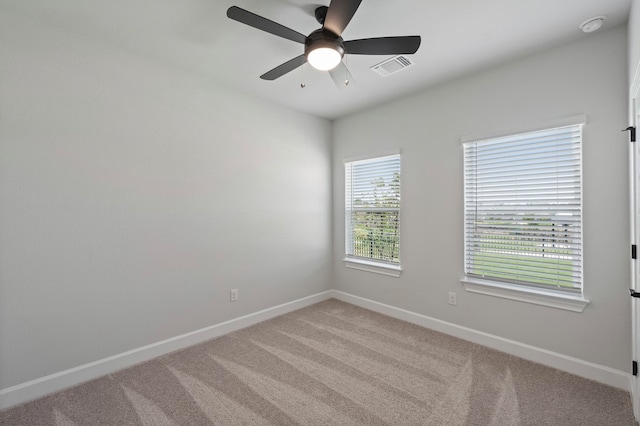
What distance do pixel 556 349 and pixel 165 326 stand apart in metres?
3.39

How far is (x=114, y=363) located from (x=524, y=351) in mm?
3473

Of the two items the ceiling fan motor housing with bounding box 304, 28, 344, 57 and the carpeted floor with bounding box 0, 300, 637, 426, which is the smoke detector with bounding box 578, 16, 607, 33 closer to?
the ceiling fan motor housing with bounding box 304, 28, 344, 57

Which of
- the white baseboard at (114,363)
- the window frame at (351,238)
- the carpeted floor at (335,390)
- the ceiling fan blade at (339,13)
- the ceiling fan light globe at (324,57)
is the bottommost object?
the carpeted floor at (335,390)

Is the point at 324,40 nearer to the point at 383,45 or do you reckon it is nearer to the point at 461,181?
the point at 383,45

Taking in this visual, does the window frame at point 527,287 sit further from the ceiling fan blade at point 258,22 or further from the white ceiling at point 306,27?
the ceiling fan blade at point 258,22

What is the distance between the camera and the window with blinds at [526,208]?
7.77 feet

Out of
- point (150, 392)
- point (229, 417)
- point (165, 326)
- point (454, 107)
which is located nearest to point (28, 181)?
point (165, 326)

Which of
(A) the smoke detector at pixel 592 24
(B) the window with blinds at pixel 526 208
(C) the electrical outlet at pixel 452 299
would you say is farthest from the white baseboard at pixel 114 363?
(A) the smoke detector at pixel 592 24

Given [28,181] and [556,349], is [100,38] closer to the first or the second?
[28,181]

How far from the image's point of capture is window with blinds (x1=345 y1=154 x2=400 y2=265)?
363cm

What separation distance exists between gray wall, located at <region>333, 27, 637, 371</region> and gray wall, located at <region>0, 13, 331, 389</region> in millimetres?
1502

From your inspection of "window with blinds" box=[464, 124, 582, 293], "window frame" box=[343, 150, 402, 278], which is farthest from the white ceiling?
"window frame" box=[343, 150, 402, 278]

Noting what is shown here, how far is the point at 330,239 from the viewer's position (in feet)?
14.1

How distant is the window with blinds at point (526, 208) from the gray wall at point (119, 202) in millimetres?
2189
